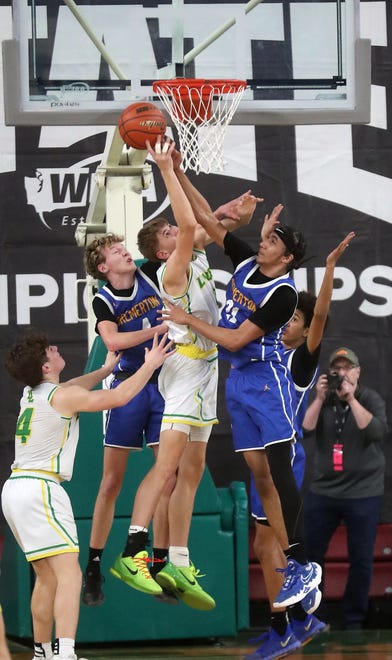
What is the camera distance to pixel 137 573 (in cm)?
725

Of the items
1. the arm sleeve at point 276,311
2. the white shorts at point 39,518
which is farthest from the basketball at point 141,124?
the white shorts at point 39,518

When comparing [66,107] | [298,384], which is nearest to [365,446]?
[298,384]

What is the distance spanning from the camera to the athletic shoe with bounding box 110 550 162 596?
7184mm

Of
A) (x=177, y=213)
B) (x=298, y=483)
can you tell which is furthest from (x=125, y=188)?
(x=298, y=483)

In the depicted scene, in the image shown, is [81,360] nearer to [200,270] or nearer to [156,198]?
[156,198]

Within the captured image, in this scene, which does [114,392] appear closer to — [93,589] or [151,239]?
[151,239]

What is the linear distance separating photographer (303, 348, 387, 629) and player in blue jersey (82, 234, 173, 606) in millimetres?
2448

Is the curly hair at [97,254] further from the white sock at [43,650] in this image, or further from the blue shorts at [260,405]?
the white sock at [43,650]

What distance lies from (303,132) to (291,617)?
479 cm

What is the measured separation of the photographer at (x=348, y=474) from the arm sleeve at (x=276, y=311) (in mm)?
2627

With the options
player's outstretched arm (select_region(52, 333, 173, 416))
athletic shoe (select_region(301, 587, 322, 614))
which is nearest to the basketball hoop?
player's outstretched arm (select_region(52, 333, 173, 416))

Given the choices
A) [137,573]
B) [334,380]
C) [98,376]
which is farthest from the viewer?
[334,380]

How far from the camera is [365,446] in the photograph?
10125 mm

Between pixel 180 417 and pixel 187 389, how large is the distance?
17 centimetres
